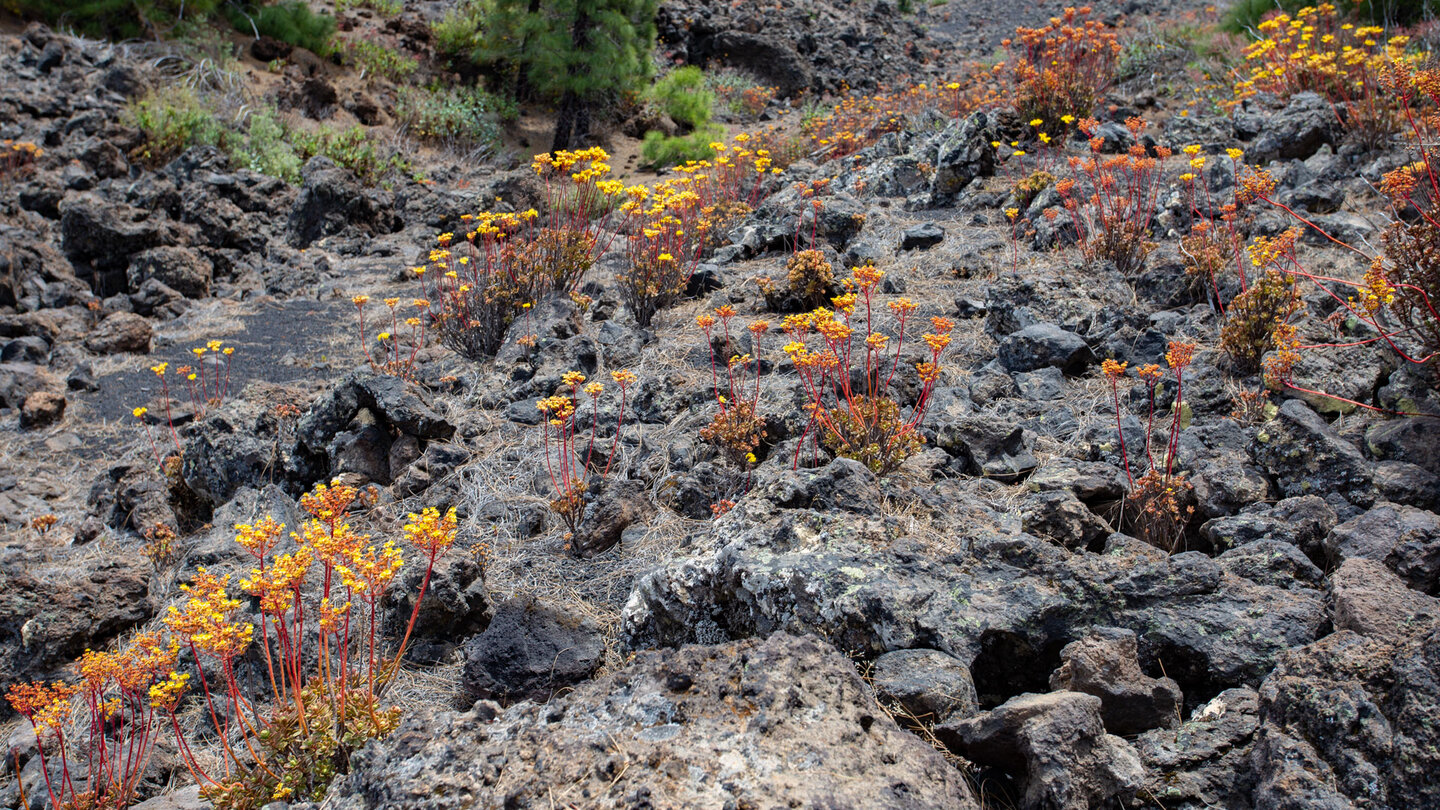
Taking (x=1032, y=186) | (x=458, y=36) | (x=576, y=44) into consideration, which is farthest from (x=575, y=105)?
(x=1032, y=186)

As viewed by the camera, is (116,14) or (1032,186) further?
(116,14)

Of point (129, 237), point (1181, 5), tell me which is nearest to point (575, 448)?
point (129, 237)

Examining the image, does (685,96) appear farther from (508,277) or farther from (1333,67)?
Answer: (1333,67)

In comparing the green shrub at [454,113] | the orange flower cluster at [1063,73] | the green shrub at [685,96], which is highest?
the orange flower cluster at [1063,73]

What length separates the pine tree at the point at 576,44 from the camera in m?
12.9

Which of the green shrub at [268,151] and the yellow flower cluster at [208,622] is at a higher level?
the yellow flower cluster at [208,622]

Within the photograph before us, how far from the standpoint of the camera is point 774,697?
71.1 inches

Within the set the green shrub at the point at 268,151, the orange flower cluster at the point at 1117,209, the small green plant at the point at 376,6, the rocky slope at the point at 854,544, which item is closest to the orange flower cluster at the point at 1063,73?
the rocky slope at the point at 854,544

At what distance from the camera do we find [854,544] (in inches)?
106

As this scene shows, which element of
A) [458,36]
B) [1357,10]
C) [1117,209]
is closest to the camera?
[1117,209]

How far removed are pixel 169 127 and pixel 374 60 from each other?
5.15 meters

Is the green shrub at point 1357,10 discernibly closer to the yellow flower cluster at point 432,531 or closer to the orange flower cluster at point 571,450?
the orange flower cluster at point 571,450

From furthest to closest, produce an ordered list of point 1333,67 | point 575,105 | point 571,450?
point 575,105
point 1333,67
point 571,450

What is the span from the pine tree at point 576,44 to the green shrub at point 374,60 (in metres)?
2.08
